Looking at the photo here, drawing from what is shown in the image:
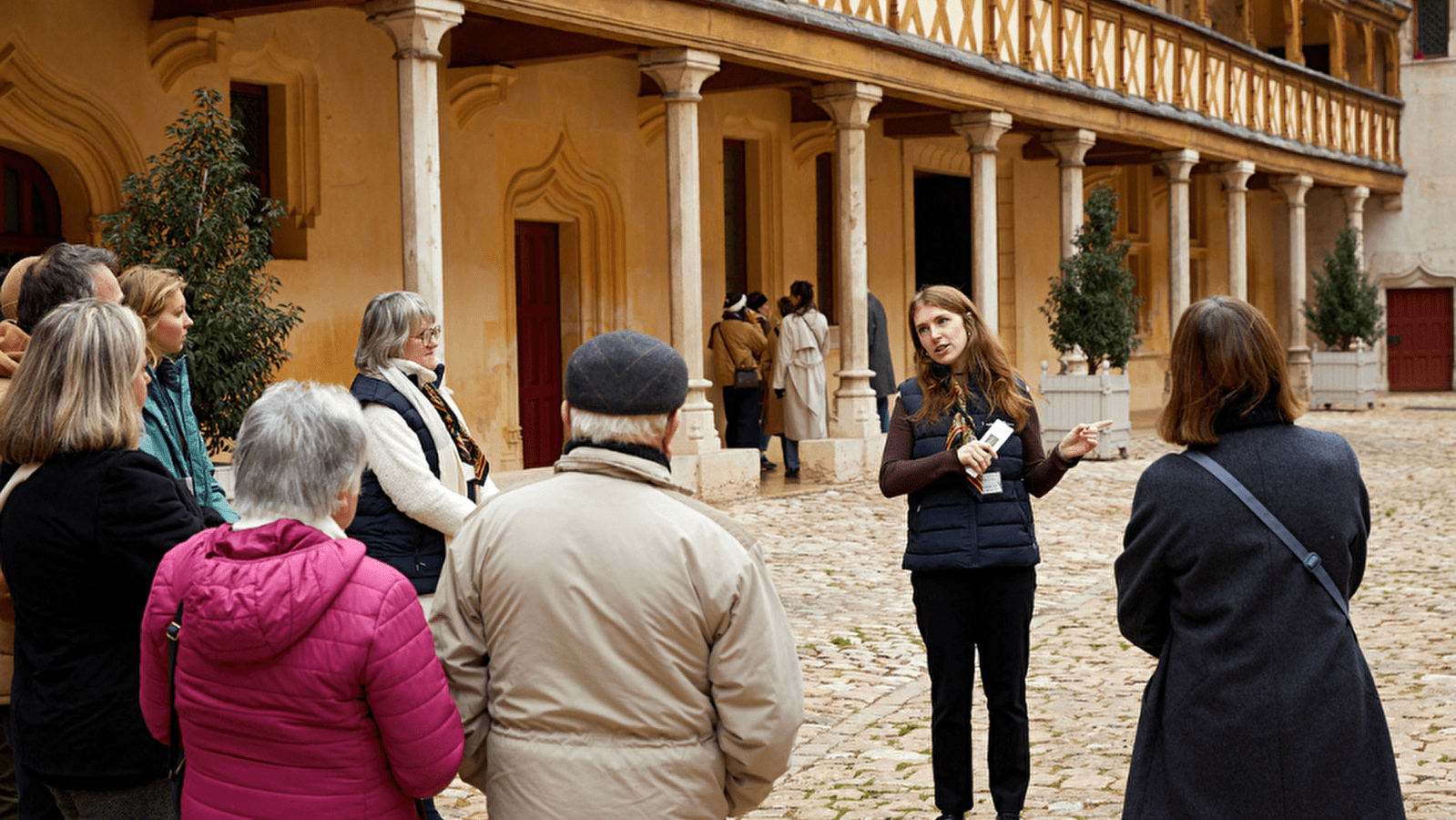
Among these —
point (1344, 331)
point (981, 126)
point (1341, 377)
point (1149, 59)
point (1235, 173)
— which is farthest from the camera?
point (1341, 377)

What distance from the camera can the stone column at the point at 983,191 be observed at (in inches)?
614

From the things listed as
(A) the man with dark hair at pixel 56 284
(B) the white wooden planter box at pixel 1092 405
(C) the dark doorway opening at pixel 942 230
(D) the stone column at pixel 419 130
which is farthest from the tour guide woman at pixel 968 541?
(C) the dark doorway opening at pixel 942 230

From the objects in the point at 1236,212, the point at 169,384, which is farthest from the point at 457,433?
the point at 1236,212

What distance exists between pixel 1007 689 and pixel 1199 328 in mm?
1611

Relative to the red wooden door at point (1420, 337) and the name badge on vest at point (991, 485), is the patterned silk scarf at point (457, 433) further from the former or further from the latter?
the red wooden door at point (1420, 337)

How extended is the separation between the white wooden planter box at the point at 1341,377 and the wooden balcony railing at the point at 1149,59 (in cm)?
332

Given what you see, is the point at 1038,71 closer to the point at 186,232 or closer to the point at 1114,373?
the point at 1114,373

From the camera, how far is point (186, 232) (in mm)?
8047

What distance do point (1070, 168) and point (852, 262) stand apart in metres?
4.62

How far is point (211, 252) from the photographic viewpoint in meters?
7.96

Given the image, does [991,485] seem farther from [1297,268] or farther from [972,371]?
[1297,268]

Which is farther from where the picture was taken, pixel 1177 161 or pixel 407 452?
pixel 1177 161

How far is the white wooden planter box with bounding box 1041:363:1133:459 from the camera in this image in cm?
1614

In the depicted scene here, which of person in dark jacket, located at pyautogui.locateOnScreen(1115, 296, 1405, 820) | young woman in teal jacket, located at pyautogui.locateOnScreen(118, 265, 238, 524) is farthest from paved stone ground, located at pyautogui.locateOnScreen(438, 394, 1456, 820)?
person in dark jacket, located at pyautogui.locateOnScreen(1115, 296, 1405, 820)
